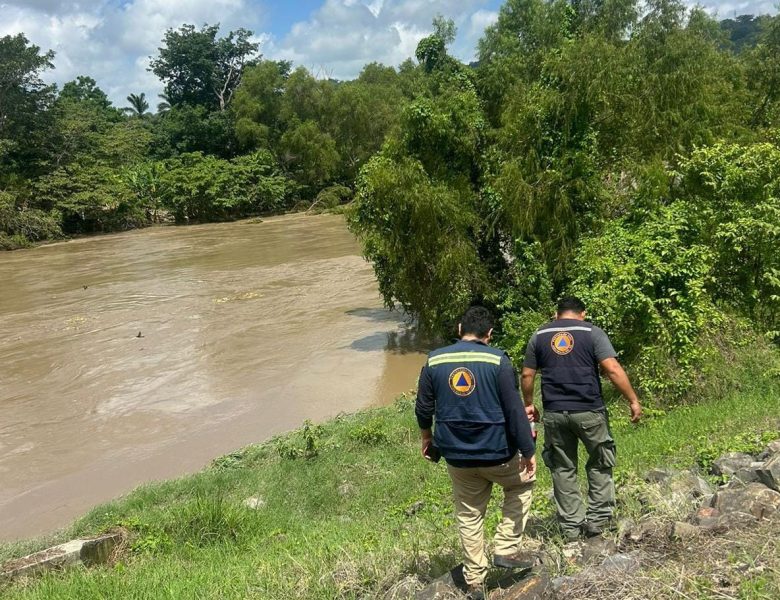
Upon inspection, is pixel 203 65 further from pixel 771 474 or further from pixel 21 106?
pixel 771 474

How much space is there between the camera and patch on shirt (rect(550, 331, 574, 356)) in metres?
4.82

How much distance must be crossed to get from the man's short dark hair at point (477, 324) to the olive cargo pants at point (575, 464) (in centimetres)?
120

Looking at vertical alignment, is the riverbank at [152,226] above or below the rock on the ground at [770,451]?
below

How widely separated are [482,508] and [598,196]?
9425 millimetres

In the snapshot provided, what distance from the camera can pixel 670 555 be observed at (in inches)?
155

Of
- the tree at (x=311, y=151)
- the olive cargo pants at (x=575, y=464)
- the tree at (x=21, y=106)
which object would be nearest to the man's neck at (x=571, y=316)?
the olive cargo pants at (x=575, y=464)

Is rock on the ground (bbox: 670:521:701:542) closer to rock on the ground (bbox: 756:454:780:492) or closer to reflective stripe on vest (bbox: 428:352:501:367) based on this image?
rock on the ground (bbox: 756:454:780:492)

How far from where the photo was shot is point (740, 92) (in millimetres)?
18172

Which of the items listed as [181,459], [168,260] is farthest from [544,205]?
[168,260]

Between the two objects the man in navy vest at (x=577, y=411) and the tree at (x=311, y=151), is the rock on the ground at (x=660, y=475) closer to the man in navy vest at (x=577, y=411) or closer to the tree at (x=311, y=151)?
the man in navy vest at (x=577, y=411)

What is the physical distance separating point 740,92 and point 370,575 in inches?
718

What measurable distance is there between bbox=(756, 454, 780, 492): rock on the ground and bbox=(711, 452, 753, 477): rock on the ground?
1.09 feet

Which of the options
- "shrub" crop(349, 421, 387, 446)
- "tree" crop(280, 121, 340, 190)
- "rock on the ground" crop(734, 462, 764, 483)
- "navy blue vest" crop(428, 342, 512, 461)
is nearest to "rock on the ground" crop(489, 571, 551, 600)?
"navy blue vest" crop(428, 342, 512, 461)

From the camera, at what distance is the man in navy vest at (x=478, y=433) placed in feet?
12.8
